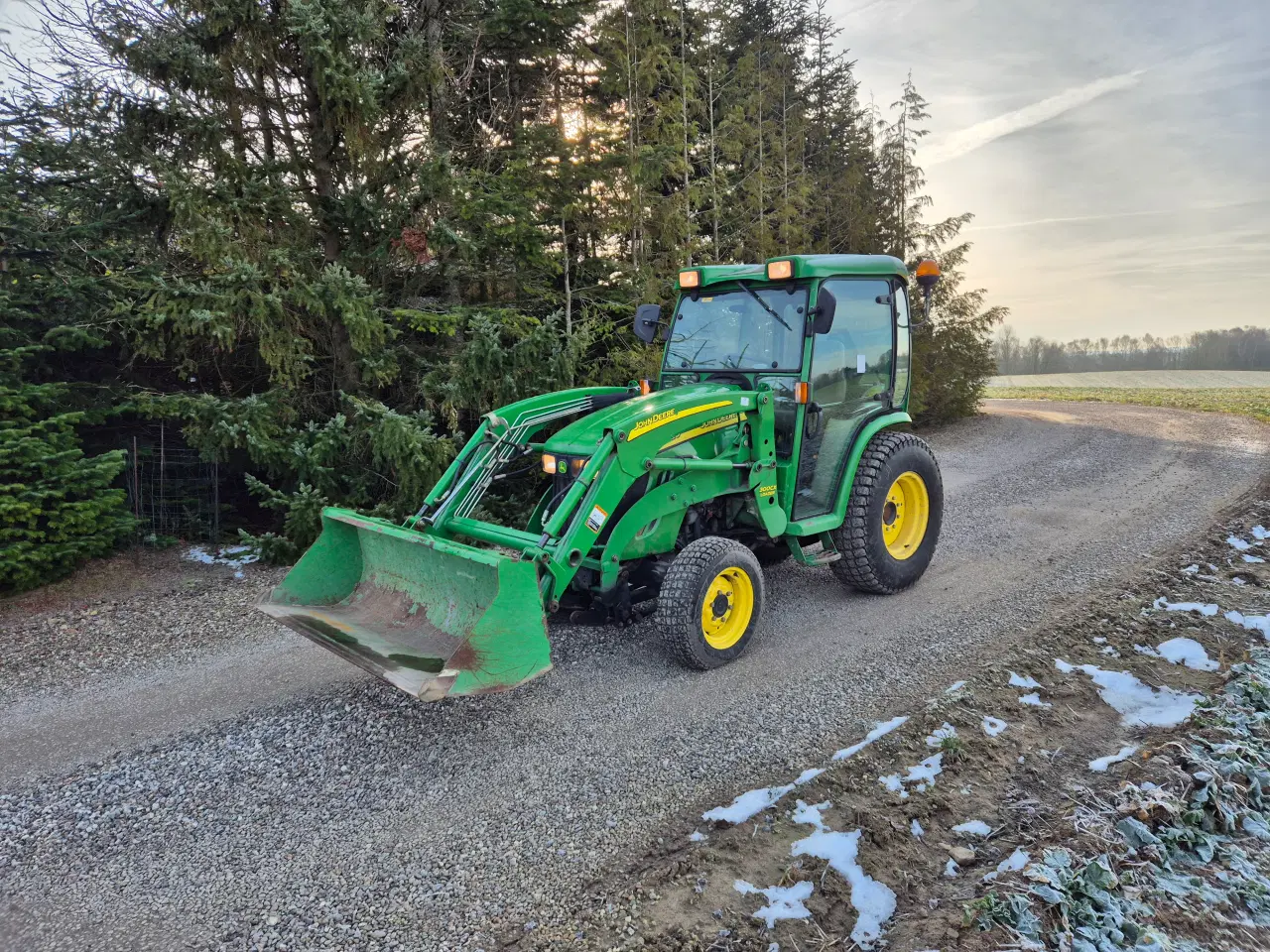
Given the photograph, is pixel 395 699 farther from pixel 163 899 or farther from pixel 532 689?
pixel 163 899

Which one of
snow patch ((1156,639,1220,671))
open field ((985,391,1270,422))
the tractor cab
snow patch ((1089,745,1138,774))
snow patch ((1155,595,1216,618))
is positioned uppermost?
the tractor cab

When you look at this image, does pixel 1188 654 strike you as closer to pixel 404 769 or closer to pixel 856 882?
pixel 856 882

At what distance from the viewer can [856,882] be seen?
2719 mm

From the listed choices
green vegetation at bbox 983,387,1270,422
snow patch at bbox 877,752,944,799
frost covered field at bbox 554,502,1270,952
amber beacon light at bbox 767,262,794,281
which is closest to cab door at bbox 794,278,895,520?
amber beacon light at bbox 767,262,794,281

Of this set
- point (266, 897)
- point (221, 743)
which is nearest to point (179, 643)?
point (221, 743)

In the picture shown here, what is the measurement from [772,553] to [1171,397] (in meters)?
22.4

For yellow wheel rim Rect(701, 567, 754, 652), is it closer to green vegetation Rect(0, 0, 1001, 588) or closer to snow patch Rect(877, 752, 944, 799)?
snow patch Rect(877, 752, 944, 799)

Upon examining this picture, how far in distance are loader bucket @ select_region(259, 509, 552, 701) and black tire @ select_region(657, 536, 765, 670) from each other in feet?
2.33

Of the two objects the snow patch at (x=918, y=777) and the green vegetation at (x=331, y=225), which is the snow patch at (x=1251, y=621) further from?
the green vegetation at (x=331, y=225)

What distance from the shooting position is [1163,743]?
11.3 feet

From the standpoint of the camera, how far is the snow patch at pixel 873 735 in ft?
11.6

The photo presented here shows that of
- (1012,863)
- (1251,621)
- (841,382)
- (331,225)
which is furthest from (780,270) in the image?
(331,225)

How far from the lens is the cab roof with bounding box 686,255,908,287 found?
16.5 feet

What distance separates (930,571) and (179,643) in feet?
19.1
